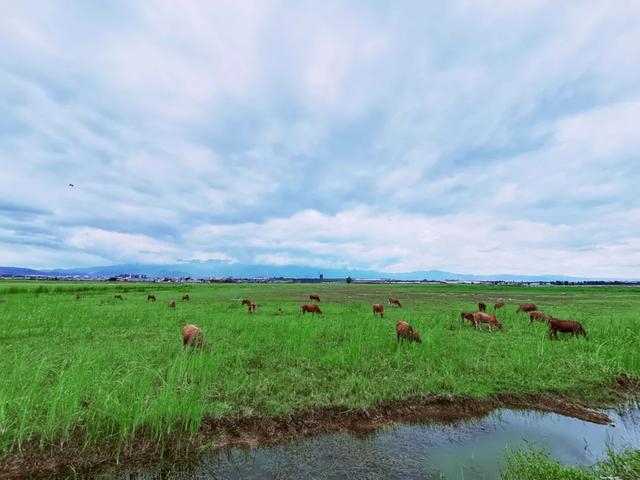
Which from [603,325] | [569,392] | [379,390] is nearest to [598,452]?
[569,392]

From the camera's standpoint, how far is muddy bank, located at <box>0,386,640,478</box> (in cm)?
489

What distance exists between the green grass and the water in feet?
0.88

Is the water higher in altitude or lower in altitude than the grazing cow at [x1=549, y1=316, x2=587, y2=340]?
lower

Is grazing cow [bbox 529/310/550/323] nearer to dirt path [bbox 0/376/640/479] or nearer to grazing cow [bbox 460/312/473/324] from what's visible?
grazing cow [bbox 460/312/473/324]

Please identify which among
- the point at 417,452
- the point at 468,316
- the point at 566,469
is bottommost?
the point at 417,452

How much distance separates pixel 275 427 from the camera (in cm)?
A: 620

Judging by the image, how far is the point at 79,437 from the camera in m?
5.36

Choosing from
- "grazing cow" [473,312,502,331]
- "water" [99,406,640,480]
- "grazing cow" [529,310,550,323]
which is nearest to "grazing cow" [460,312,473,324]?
"grazing cow" [473,312,502,331]

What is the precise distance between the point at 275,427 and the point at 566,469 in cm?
492

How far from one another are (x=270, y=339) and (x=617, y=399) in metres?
10.4

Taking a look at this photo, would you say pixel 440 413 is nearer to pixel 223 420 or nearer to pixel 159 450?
pixel 223 420

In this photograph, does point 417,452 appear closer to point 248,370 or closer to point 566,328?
point 248,370

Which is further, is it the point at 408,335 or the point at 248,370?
the point at 408,335

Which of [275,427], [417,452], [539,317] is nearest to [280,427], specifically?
[275,427]
